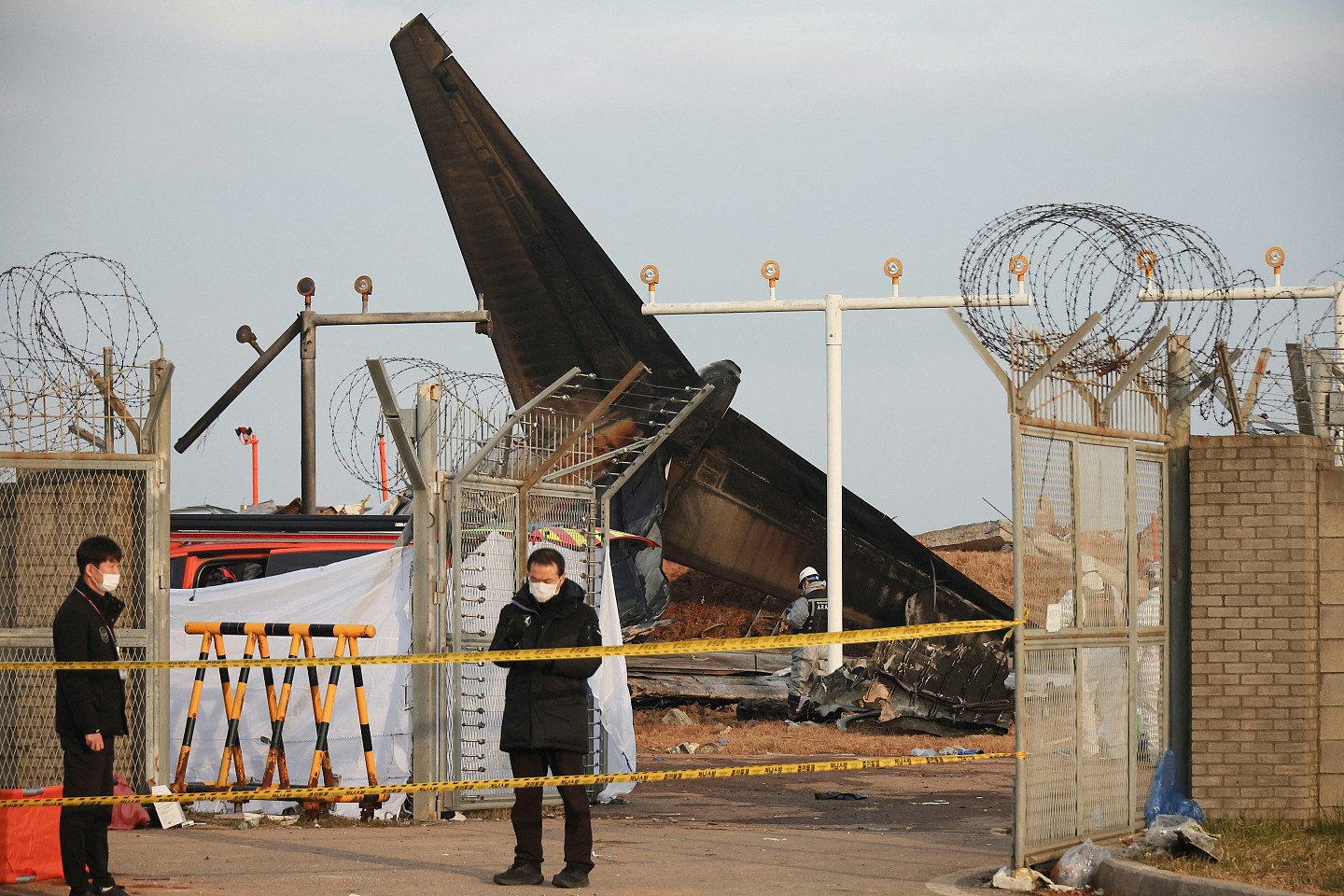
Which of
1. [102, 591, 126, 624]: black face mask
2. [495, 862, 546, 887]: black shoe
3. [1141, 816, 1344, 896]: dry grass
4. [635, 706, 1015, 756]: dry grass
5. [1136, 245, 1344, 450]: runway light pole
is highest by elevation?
[1136, 245, 1344, 450]: runway light pole

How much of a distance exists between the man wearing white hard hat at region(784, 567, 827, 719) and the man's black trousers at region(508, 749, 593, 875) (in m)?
12.7

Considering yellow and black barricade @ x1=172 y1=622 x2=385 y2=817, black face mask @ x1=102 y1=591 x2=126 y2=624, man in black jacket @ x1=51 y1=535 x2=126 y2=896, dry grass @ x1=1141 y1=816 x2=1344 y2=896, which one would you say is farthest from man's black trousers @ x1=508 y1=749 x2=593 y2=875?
yellow and black barricade @ x1=172 y1=622 x2=385 y2=817

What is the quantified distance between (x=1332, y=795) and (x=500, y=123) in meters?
17.0

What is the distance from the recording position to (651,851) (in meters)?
9.61

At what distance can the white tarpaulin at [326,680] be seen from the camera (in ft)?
38.6

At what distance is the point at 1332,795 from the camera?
9.12m

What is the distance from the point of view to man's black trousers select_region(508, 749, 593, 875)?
314 inches

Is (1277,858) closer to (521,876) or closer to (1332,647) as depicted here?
(1332,647)

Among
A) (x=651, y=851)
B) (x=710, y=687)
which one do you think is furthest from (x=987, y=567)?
(x=651, y=851)

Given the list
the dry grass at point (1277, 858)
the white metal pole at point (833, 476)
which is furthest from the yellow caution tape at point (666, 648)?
the white metal pole at point (833, 476)

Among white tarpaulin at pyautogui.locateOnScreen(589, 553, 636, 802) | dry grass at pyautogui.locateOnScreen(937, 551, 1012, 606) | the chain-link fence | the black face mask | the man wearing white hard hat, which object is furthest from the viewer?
dry grass at pyautogui.locateOnScreen(937, 551, 1012, 606)

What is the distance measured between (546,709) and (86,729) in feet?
7.14

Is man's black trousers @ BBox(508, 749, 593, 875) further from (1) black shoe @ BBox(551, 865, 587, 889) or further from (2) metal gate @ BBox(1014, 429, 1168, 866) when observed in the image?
(2) metal gate @ BBox(1014, 429, 1168, 866)

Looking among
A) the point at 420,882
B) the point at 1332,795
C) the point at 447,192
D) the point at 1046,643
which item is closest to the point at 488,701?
the point at 420,882
